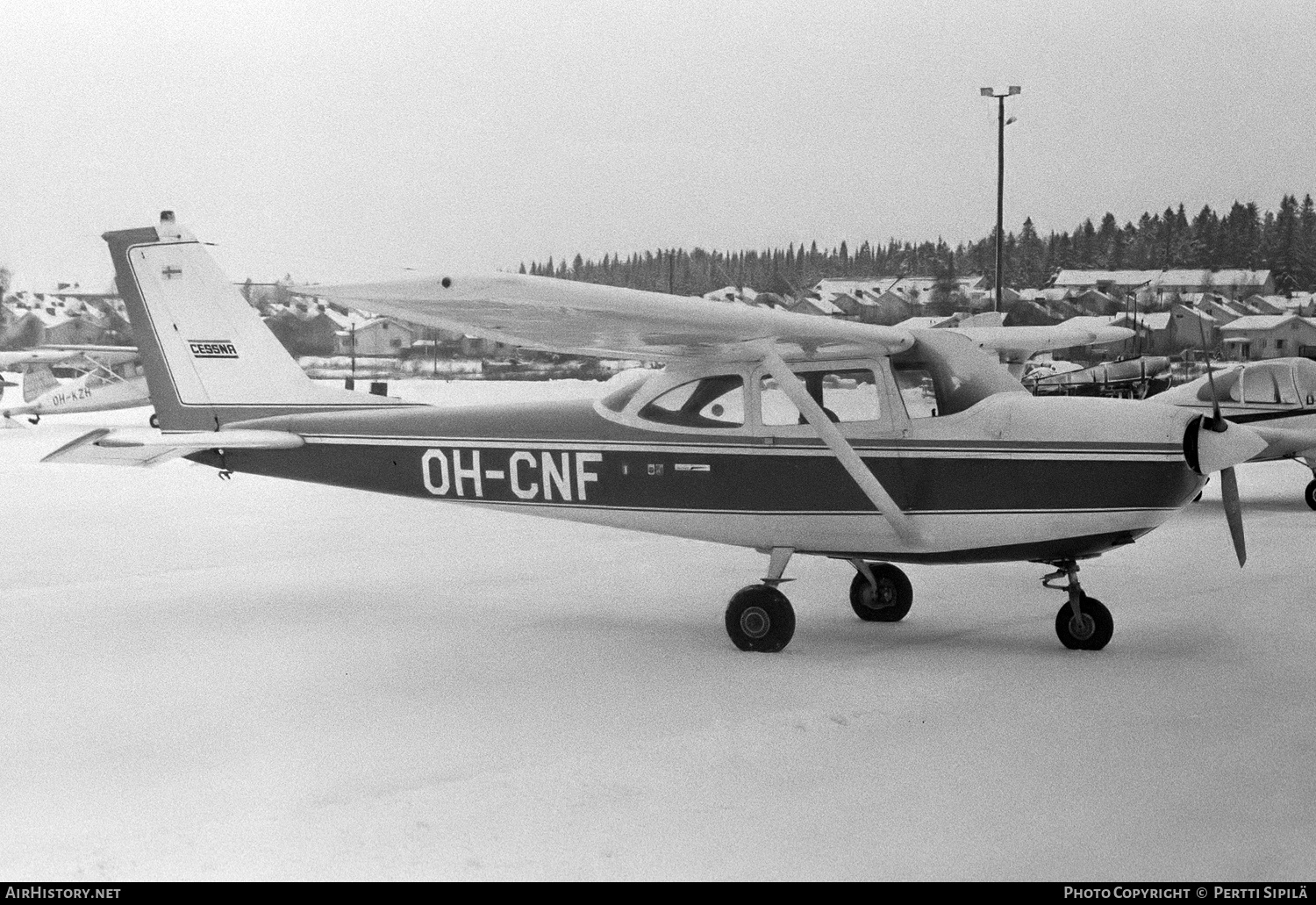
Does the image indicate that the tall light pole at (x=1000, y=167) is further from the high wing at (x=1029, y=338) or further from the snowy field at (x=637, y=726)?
the snowy field at (x=637, y=726)

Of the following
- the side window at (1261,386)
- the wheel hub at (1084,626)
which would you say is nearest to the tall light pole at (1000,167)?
the side window at (1261,386)

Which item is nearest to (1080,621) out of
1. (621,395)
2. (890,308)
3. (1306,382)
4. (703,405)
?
(703,405)

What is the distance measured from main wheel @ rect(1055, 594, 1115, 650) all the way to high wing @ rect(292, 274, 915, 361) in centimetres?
141

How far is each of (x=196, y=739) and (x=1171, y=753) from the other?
321 cm

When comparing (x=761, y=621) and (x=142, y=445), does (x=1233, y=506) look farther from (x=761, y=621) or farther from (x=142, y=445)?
(x=142, y=445)

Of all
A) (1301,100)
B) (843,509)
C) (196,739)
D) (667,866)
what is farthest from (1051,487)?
(1301,100)

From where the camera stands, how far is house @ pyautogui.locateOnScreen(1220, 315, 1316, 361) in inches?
736

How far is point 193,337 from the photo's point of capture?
714 cm

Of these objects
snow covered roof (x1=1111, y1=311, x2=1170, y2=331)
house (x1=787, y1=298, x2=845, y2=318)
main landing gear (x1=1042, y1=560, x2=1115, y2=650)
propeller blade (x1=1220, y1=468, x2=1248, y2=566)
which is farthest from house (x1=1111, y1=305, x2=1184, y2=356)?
main landing gear (x1=1042, y1=560, x2=1115, y2=650)

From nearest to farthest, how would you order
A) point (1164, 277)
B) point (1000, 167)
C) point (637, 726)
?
point (637, 726), point (1000, 167), point (1164, 277)

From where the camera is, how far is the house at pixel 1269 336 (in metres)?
18.7

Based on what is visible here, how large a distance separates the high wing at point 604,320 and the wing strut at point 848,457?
225 mm

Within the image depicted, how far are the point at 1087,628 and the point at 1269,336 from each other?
610 inches
